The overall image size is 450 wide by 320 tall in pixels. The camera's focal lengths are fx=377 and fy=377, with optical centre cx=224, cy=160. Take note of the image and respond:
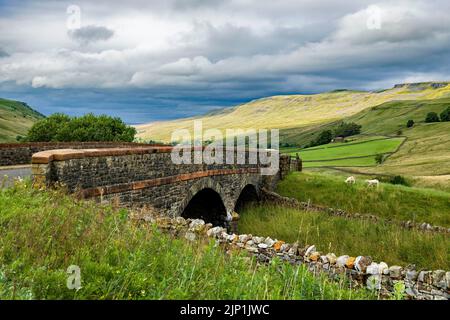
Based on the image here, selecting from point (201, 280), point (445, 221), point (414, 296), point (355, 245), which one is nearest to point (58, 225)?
point (201, 280)

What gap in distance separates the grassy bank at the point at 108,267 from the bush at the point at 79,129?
3356 centimetres

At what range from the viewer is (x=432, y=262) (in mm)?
12258

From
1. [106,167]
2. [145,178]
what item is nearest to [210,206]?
[145,178]

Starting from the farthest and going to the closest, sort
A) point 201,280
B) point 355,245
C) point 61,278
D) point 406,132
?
point 406,132
point 355,245
point 201,280
point 61,278

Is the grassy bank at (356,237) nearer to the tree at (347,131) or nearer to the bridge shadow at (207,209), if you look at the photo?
the bridge shadow at (207,209)

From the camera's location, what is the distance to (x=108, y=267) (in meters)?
4.40

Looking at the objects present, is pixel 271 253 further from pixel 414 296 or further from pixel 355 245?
pixel 355 245

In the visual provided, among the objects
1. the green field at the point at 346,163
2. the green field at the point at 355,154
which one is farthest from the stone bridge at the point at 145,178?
the green field at the point at 355,154

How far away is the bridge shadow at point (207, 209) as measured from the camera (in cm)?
1959

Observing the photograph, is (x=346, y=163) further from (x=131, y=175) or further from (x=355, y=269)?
(x=355, y=269)

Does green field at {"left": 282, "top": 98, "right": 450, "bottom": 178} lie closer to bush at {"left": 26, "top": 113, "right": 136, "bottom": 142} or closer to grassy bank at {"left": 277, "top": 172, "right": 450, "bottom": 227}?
grassy bank at {"left": 277, "top": 172, "right": 450, "bottom": 227}

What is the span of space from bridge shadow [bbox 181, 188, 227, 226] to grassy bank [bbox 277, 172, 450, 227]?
6953mm

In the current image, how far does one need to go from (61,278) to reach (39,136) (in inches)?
1577

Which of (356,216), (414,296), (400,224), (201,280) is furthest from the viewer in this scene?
(356,216)
